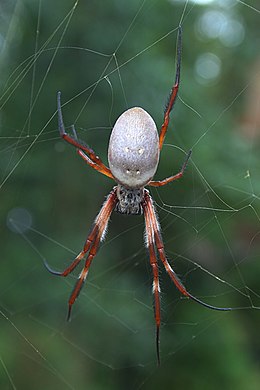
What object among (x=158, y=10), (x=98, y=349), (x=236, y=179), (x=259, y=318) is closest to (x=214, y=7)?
(x=158, y=10)

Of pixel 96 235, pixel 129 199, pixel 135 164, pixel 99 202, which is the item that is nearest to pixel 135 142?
pixel 135 164

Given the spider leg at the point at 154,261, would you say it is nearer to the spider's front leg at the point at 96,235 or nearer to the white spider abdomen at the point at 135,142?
the spider's front leg at the point at 96,235

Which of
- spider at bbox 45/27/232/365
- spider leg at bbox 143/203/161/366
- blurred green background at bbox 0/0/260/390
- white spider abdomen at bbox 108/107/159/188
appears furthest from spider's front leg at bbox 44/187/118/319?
blurred green background at bbox 0/0/260/390

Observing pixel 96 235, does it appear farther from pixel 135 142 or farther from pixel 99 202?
pixel 99 202

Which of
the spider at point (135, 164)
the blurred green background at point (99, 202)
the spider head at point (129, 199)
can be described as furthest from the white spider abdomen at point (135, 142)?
the blurred green background at point (99, 202)

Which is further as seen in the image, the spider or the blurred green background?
the blurred green background

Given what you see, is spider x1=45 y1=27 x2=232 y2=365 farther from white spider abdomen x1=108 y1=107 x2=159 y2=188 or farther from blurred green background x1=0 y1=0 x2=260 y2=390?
blurred green background x1=0 y1=0 x2=260 y2=390

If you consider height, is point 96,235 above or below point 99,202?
above
